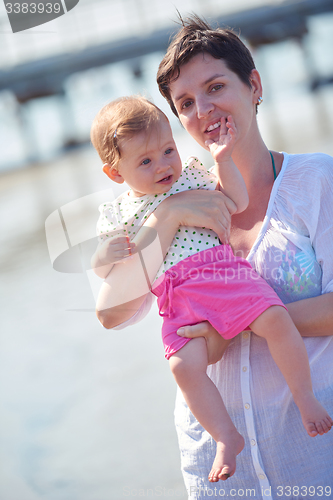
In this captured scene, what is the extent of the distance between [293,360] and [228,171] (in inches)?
21.0

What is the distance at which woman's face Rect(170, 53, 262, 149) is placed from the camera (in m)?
1.43

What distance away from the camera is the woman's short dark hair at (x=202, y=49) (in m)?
1.46

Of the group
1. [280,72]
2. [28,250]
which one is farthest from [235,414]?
[280,72]

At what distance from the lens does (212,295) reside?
4.14ft

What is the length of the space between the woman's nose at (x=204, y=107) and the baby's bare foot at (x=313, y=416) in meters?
0.83

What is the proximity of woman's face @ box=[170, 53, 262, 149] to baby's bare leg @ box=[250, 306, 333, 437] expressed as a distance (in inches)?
22.5

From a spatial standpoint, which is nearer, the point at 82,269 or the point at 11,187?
the point at 82,269

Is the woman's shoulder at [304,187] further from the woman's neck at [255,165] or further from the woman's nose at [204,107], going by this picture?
the woman's nose at [204,107]

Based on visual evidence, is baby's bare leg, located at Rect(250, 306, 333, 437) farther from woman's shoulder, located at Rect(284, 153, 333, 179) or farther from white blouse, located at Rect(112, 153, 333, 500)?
woman's shoulder, located at Rect(284, 153, 333, 179)

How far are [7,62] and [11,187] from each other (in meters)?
2.52

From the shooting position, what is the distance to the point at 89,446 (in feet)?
8.91

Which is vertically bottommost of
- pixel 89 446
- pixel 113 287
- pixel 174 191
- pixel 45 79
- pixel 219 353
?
pixel 89 446

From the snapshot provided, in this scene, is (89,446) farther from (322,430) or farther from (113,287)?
(322,430)

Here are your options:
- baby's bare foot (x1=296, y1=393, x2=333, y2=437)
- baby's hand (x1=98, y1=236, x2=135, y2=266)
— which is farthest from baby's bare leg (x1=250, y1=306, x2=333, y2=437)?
baby's hand (x1=98, y1=236, x2=135, y2=266)
